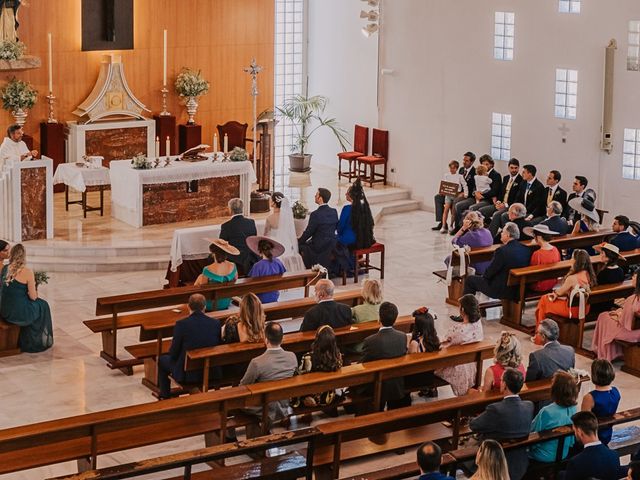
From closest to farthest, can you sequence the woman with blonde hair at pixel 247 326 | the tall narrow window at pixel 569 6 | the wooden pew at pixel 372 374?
the wooden pew at pixel 372 374, the woman with blonde hair at pixel 247 326, the tall narrow window at pixel 569 6

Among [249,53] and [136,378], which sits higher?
[249,53]

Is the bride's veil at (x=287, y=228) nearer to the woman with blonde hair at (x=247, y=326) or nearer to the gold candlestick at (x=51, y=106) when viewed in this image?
the woman with blonde hair at (x=247, y=326)

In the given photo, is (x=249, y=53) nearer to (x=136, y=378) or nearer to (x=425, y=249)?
(x=425, y=249)

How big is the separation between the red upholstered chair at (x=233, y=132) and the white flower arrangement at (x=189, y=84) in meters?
0.75

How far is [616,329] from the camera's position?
468 inches

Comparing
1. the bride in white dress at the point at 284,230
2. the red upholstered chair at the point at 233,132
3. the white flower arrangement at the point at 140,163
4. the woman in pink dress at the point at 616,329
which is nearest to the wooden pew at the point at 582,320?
the woman in pink dress at the point at 616,329

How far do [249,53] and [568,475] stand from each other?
1387 centimetres

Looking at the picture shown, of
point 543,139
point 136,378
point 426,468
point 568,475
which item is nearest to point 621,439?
point 568,475

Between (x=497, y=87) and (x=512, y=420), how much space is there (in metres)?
10.5

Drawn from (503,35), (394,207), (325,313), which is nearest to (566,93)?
(503,35)

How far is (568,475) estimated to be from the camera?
7730 mm

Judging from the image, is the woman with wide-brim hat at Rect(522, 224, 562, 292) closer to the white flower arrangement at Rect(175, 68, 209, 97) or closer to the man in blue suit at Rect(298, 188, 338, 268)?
the man in blue suit at Rect(298, 188, 338, 268)

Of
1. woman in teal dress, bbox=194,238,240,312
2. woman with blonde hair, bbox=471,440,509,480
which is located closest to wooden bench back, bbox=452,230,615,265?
woman in teal dress, bbox=194,238,240,312

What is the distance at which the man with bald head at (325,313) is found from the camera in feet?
34.8
